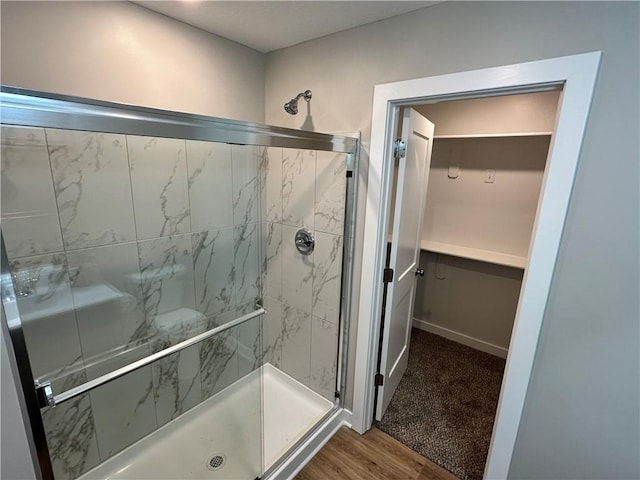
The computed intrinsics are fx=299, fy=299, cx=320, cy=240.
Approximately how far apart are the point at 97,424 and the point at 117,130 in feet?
5.28

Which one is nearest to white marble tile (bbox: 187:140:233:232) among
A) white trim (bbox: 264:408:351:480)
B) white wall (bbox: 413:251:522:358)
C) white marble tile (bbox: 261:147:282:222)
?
white marble tile (bbox: 261:147:282:222)

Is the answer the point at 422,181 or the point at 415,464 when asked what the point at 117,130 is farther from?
the point at 415,464

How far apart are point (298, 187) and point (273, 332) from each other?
3.85 feet

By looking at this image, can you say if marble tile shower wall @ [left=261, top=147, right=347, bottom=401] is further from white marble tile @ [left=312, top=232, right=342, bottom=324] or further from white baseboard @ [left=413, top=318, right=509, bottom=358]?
white baseboard @ [left=413, top=318, right=509, bottom=358]

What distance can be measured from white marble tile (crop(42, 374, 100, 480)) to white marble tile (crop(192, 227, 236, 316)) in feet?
2.35

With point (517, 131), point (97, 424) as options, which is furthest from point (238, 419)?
point (517, 131)

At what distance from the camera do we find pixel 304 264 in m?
2.09

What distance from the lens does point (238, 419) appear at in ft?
Answer: 6.52

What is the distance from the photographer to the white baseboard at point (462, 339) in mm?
2787

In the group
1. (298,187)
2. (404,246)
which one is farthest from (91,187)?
(404,246)

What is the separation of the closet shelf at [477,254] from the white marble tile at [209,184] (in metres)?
1.87

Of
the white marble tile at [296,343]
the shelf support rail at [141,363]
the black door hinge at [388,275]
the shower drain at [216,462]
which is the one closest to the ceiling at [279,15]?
the black door hinge at [388,275]

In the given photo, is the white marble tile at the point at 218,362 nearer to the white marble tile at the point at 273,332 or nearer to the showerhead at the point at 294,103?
the white marble tile at the point at 273,332

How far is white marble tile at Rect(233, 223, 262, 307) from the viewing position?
6.86 feet
